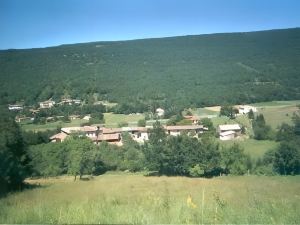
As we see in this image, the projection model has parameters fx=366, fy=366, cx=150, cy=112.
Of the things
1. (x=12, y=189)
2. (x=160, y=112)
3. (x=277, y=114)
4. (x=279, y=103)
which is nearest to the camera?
(x=12, y=189)

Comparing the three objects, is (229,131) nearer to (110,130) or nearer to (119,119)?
(119,119)

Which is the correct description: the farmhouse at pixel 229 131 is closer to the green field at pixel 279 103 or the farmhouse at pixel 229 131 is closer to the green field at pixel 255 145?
the green field at pixel 255 145

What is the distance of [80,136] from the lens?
14039 millimetres

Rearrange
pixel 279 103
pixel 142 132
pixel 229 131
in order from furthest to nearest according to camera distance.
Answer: pixel 142 132
pixel 229 131
pixel 279 103

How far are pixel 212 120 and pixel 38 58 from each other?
7.74 metres

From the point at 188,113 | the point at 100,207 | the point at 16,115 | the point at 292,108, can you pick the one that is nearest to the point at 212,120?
the point at 188,113

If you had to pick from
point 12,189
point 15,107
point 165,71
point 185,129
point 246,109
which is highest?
point 15,107

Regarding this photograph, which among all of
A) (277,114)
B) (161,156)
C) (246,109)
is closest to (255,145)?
(246,109)

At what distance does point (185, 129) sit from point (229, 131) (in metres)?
1.88

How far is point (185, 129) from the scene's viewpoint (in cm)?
1596

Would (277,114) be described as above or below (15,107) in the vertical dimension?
below

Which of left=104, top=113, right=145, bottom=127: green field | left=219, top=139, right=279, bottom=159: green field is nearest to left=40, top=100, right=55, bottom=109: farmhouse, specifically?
left=104, top=113, right=145, bottom=127: green field

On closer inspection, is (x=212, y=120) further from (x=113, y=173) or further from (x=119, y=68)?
(x=119, y=68)

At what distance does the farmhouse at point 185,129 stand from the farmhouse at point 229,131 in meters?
0.89
